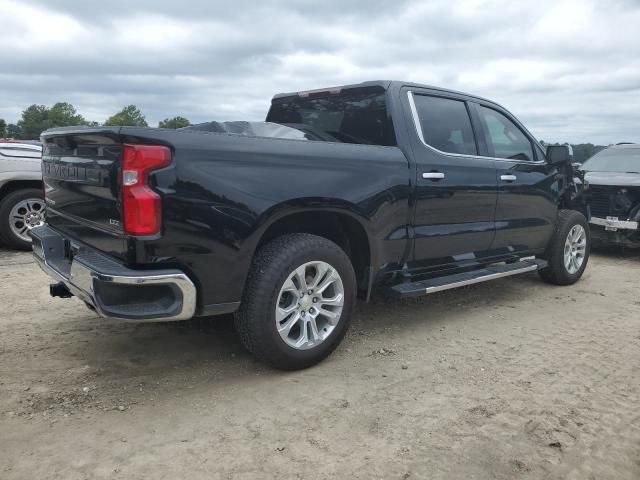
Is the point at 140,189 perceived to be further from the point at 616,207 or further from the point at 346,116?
the point at 616,207

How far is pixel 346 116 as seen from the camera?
436 cm

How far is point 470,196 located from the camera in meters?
4.39

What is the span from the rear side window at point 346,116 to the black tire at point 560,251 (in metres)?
2.62

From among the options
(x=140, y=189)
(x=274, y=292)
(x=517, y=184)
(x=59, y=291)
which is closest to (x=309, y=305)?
(x=274, y=292)

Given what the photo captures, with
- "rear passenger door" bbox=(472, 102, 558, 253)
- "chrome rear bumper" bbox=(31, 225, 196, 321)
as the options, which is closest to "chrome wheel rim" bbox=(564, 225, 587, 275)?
"rear passenger door" bbox=(472, 102, 558, 253)

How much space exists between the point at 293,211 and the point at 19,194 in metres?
5.00

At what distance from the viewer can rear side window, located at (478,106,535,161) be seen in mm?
4824

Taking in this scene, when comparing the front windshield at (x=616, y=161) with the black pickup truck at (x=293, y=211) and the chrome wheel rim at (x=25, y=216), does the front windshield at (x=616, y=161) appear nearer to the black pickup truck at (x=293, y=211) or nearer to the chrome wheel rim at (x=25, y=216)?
the black pickup truck at (x=293, y=211)

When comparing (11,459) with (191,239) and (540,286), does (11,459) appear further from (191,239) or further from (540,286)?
(540,286)

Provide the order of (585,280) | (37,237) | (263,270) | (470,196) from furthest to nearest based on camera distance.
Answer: (585,280) → (470,196) → (37,237) → (263,270)

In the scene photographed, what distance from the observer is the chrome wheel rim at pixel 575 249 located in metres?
5.82

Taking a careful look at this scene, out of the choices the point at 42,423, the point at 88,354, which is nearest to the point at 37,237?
the point at 88,354

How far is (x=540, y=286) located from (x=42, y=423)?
16.1 ft

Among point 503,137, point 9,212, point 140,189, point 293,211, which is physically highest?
point 503,137
